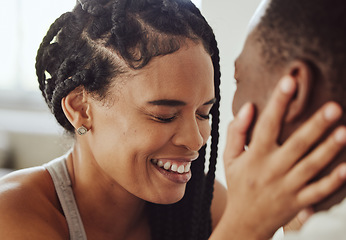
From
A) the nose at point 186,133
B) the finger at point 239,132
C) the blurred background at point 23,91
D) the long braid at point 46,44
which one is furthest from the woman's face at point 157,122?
the blurred background at point 23,91

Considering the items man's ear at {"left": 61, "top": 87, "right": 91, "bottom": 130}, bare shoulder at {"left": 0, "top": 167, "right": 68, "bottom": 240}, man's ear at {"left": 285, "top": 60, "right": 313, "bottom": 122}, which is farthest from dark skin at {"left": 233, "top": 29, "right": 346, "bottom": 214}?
bare shoulder at {"left": 0, "top": 167, "right": 68, "bottom": 240}

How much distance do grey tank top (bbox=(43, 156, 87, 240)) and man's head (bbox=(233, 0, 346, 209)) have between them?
77 centimetres

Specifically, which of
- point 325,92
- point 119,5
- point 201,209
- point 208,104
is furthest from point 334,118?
point 201,209

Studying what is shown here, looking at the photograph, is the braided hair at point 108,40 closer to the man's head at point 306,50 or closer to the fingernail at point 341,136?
the man's head at point 306,50

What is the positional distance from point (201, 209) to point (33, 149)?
2.02 metres

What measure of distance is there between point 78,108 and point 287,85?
0.71 meters

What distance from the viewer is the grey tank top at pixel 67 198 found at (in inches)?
47.5

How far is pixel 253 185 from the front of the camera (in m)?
0.66

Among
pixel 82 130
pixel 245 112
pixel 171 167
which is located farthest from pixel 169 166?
pixel 245 112

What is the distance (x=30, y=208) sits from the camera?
1.11 metres

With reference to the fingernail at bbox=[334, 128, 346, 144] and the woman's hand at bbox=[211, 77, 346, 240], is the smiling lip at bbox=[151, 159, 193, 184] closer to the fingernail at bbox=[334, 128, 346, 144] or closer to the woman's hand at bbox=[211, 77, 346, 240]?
the woman's hand at bbox=[211, 77, 346, 240]

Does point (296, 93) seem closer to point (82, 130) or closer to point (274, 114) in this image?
point (274, 114)

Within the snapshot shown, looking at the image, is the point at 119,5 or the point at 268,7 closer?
the point at 268,7

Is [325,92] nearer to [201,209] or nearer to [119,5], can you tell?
[119,5]
